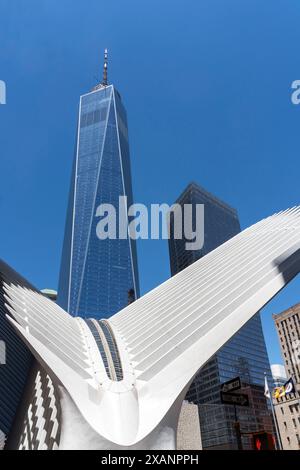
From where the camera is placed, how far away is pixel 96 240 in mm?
168500

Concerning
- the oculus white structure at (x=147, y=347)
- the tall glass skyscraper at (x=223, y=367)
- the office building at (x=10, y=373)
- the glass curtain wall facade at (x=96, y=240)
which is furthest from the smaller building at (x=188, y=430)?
the glass curtain wall facade at (x=96, y=240)

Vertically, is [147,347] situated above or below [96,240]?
below

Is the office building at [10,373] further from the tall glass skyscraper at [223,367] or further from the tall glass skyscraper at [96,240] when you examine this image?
the tall glass skyscraper at [96,240]

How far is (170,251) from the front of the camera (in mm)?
194000

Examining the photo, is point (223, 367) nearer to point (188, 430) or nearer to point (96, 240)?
point (96, 240)

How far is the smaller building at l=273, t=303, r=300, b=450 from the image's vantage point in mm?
68387

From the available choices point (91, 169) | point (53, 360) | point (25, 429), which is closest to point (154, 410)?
point (53, 360)

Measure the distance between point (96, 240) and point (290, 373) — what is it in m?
105

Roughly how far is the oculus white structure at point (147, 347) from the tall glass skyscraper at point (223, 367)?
36.4m

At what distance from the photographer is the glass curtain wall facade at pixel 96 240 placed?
15988cm

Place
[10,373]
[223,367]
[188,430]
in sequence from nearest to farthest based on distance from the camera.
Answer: [10,373] → [188,430] → [223,367]

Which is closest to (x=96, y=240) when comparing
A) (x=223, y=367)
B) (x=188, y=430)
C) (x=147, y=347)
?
(x=223, y=367)

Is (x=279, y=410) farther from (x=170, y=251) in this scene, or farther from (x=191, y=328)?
(x=170, y=251)

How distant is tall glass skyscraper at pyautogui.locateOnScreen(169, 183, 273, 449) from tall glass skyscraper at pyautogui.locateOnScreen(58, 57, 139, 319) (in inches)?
1131
